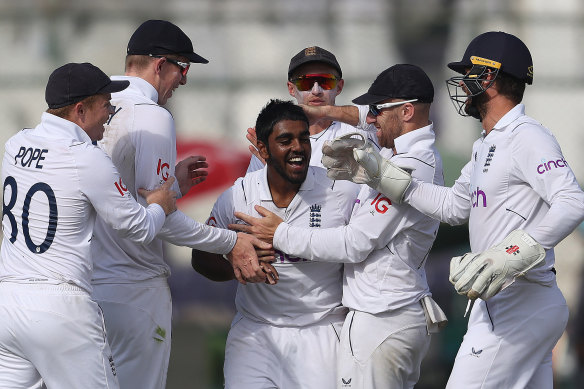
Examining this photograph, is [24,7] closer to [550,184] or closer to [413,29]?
[413,29]

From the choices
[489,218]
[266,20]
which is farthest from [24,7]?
[489,218]

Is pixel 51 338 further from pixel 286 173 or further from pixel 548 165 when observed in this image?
pixel 548 165

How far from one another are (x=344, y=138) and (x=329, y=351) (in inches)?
40.3

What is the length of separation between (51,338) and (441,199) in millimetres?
1824

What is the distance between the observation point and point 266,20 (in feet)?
35.5

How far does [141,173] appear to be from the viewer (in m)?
4.66

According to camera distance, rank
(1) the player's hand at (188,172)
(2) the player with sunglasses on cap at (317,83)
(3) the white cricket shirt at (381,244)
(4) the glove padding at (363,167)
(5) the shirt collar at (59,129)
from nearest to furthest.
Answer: (5) the shirt collar at (59,129), (4) the glove padding at (363,167), (3) the white cricket shirt at (381,244), (1) the player's hand at (188,172), (2) the player with sunglasses on cap at (317,83)

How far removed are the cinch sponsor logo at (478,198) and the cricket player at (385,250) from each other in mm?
349

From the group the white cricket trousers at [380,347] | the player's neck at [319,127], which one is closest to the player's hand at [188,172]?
the player's neck at [319,127]

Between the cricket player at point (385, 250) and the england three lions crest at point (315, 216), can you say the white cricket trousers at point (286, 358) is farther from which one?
the england three lions crest at point (315, 216)

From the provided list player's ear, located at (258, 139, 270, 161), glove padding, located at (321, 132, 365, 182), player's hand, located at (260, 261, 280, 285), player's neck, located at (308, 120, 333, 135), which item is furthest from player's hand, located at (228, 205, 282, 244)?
player's neck, located at (308, 120, 333, 135)

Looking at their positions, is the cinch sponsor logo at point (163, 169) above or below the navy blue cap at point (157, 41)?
below

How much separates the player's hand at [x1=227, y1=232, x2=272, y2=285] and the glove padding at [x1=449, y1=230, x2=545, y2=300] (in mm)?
1039

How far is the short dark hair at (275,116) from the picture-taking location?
15.7 ft
